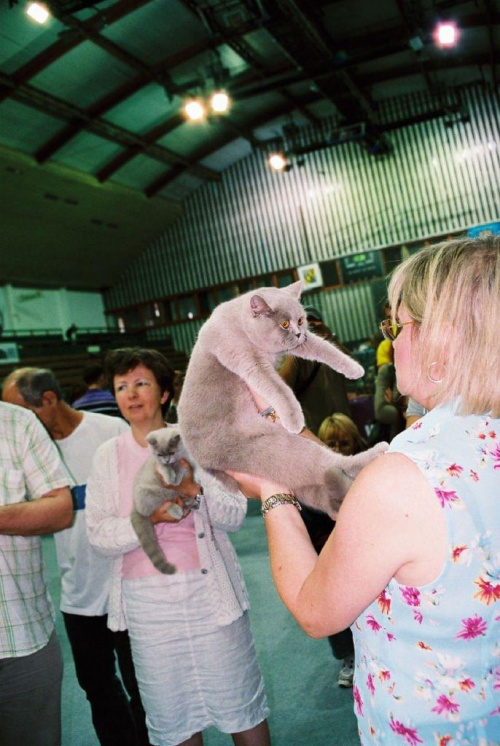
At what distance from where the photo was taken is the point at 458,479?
0.89 metres

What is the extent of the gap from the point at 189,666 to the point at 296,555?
107 centimetres

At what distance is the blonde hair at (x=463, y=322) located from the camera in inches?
37.0

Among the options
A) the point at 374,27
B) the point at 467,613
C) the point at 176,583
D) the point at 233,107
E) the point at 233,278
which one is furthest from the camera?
the point at 233,278

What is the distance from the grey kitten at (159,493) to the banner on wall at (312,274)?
13895 millimetres

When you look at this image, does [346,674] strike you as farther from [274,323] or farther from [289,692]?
[274,323]

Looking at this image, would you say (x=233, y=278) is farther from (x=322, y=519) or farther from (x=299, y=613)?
(x=299, y=613)

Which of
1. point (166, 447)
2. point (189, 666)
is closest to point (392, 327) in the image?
point (166, 447)

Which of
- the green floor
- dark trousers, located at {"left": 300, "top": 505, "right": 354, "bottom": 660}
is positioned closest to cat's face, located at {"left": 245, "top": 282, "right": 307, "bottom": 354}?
dark trousers, located at {"left": 300, "top": 505, "right": 354, "bottom": 660}

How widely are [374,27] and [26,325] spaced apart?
10885mm

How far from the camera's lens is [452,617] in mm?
884

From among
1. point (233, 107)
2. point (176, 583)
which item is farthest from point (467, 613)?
point (233, 107)

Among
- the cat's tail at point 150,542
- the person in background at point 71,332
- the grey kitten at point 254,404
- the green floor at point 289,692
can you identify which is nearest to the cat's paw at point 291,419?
the grey kitten at point 254,404

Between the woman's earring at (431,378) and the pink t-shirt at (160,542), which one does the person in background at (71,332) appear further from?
the woman's earring at (431,378)

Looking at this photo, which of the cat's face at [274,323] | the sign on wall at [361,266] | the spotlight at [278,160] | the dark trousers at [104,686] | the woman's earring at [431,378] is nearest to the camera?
the woman's earring at [431,378]
